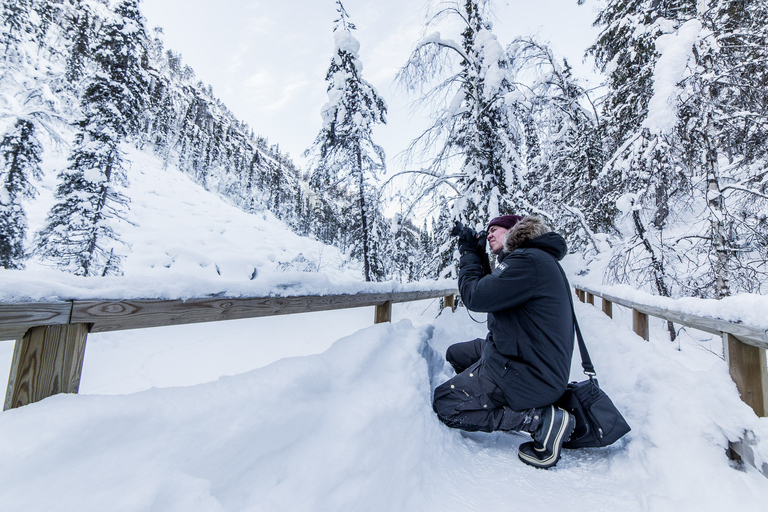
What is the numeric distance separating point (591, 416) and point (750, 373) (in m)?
0.87

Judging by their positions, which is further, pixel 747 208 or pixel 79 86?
pixel 79 86

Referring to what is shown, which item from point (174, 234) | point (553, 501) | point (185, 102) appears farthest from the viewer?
point (185, 102)

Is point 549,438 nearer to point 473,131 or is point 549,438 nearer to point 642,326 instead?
point 642,326

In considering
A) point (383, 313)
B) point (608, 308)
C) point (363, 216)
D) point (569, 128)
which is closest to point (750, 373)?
point (383, 313)

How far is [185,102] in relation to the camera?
32.2 m

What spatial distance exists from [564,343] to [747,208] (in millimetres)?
7395

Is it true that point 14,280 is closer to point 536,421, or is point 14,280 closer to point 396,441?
point 396,441

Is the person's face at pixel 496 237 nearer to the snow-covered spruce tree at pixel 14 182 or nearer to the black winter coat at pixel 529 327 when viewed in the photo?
the black winter coat at pixel 529 327

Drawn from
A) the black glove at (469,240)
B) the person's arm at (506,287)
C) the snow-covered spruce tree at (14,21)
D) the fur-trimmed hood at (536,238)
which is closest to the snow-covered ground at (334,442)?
the person's arm at (506,287)

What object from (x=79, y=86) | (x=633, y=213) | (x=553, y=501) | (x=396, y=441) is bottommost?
(x=553, y=501)

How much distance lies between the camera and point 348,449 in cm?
167

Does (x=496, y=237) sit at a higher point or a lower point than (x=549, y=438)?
higher

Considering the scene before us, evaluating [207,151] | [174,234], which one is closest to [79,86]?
[174,234]

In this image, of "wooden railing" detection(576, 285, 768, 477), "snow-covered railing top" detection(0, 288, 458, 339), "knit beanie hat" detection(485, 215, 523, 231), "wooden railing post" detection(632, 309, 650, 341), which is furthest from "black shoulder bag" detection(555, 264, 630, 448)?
"wooden railing post" detection(632, 309, 650, 341)
